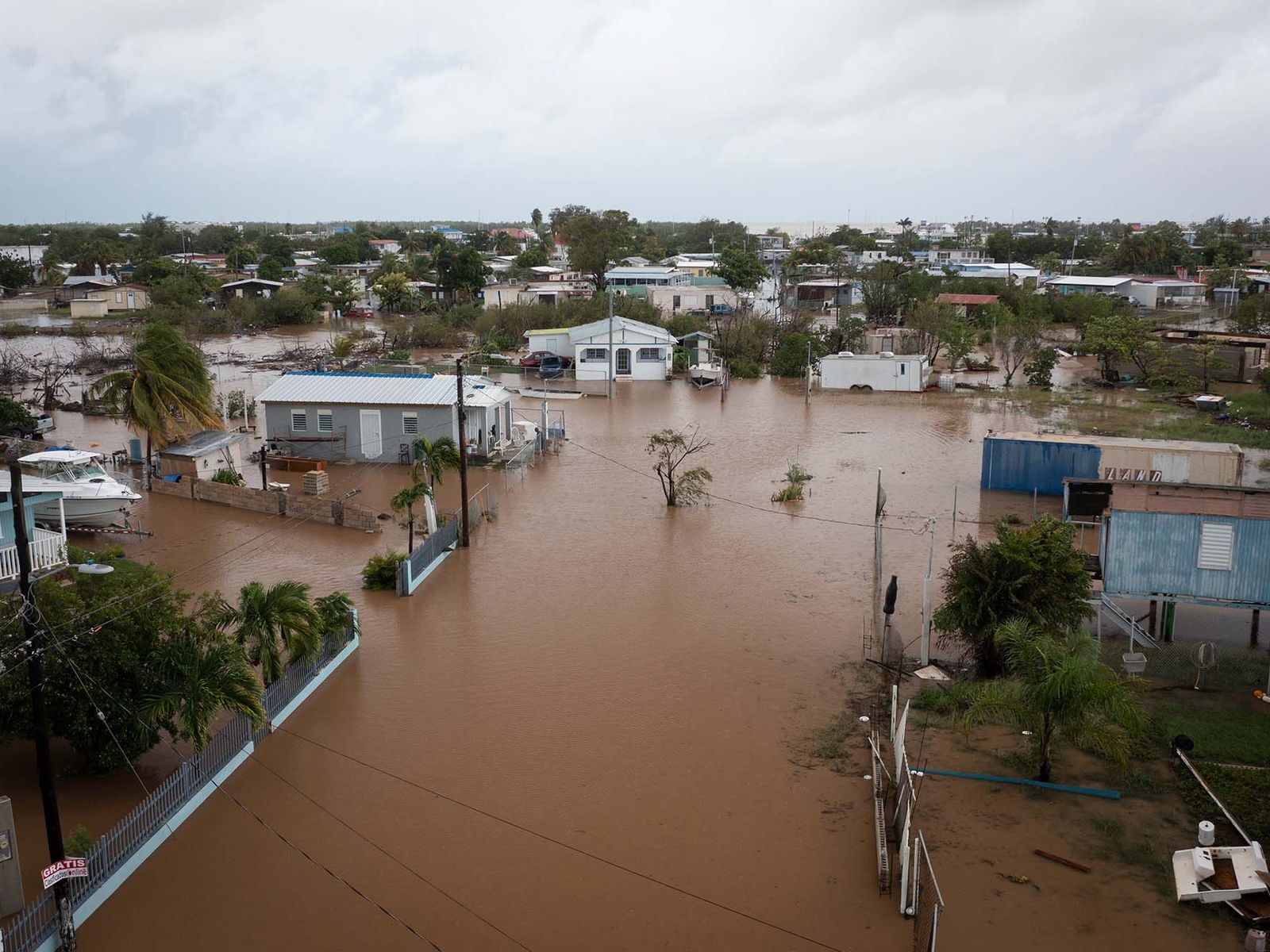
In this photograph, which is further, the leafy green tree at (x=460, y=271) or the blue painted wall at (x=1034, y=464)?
the leafy green tree at (x=460, y=271)

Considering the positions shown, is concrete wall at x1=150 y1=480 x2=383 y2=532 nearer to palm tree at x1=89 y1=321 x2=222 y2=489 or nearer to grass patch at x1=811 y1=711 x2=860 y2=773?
palm tree at x1=89 y1=321 x2=222 y2=489

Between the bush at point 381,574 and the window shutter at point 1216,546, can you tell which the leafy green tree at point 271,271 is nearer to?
the bush at point 381,574

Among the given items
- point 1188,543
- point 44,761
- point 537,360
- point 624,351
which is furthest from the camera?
point 537,360

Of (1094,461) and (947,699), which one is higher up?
(1094,461)

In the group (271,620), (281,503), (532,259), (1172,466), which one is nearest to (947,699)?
(271,620)

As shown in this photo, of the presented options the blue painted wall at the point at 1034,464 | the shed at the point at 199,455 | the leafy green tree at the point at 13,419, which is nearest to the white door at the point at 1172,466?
the blue painted wall at the point at 1034,464

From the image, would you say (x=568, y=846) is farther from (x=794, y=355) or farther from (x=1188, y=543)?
(x=794, y=355)

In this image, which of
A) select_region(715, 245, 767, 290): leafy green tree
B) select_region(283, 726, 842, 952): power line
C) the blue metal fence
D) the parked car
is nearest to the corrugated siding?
select_region(283, 726, 842, 952): power line
